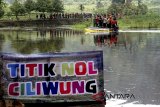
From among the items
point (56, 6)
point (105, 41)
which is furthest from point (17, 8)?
A: point (105, 41)

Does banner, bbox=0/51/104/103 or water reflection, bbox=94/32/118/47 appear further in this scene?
water reflection, bbox=94/32/118/47

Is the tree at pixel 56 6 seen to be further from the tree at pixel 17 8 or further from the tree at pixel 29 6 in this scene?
the tree at pixel 17 8

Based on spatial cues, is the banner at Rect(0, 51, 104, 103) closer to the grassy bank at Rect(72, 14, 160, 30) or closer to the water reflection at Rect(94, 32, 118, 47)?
the water reflection at Rect(94, 32, 118, 47)

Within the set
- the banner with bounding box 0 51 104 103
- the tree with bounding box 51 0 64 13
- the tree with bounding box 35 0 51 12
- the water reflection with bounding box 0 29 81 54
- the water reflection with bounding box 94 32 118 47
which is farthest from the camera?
the tree with bounding box 51 0 64 13

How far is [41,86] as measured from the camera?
984 centimetres

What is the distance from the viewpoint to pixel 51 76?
32.4 feet

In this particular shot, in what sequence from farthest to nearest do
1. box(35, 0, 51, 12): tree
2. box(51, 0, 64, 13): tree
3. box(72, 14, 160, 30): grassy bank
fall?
box(51, 0, 64, 13): tree → box(35, 0, 51, 12): tree → box(72, 14, 160, 30): grassy bank

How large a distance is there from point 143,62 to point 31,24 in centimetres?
6048

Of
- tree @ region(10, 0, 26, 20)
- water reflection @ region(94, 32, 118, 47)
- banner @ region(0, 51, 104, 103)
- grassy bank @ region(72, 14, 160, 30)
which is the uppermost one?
banner @ region(0, 51, 104, 103)

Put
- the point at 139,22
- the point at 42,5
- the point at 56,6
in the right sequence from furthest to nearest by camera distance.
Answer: the point at 56,6, the point at 42,5, the point at 139,22

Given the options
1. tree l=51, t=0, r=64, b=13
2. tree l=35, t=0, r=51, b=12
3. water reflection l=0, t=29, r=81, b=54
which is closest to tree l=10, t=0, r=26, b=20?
tree l=35, t=0, r=51, b=12

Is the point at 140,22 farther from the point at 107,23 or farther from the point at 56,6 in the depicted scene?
the point at 56,6

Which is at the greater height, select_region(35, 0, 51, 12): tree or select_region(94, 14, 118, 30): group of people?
select_region(35, 0, 51, 12): tree

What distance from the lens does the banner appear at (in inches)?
386
